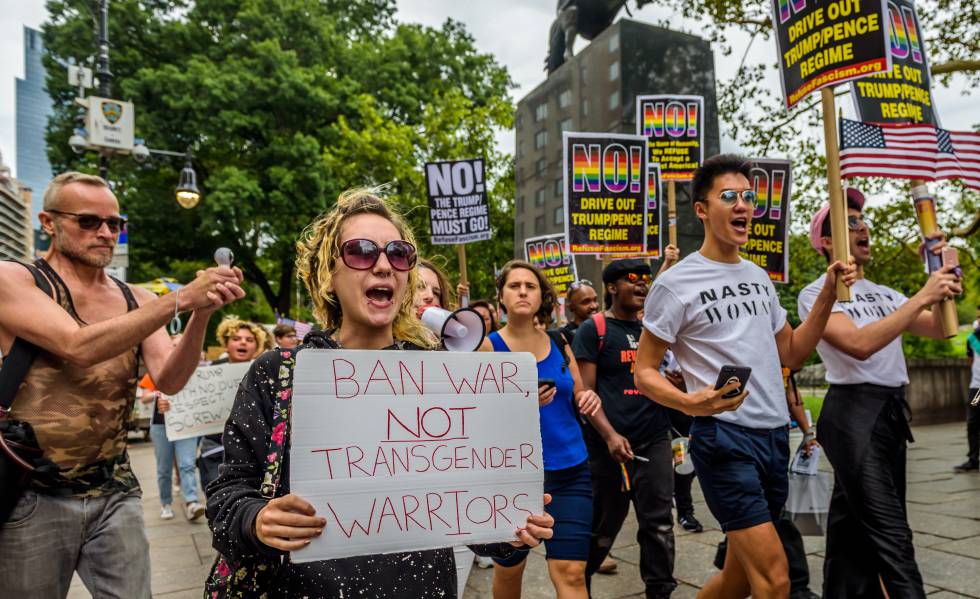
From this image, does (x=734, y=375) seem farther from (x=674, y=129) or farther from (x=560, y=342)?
(x=674, y=129)

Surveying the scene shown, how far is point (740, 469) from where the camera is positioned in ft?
9.10

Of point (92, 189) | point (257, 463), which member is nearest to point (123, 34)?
point (92, 189)

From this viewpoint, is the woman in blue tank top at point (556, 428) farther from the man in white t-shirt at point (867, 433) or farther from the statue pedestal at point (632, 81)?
the statue pedestal at point (632, 81)

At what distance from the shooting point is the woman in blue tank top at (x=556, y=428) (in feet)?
10.4

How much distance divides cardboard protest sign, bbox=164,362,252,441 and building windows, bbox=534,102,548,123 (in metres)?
10.9

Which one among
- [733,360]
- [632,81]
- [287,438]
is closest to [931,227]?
[733,360]

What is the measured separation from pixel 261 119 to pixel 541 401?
70.5 ft

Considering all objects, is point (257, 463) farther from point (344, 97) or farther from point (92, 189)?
point (344, 97)

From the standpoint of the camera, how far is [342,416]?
155 centimetres

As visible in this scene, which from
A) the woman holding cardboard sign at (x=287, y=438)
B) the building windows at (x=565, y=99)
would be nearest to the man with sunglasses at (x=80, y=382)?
the woman holding cardboard sign at (x=287, y=438)

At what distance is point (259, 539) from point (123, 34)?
25.2 meters

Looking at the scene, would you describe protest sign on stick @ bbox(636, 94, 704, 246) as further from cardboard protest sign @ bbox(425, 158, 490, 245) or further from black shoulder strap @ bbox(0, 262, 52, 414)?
black shoulder strap @ bbox(0, 262, 52, 414)

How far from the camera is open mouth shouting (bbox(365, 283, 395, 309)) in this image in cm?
182

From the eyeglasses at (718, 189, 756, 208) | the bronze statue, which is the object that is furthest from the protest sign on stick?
the bronze statue
